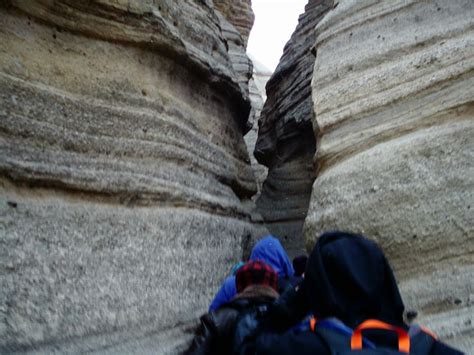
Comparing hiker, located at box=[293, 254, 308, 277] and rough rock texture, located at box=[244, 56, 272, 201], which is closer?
hiker, located at box=[293, 254, 308, 277]

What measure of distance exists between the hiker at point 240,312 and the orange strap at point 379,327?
709 mm

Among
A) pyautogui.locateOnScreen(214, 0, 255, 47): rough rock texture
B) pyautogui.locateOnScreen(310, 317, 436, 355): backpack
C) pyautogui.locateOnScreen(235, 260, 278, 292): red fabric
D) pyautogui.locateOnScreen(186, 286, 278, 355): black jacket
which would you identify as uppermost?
pyautogui.locateOnScreen(214, 0, 255, 47): rough rock texture

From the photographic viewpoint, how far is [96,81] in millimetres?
4141

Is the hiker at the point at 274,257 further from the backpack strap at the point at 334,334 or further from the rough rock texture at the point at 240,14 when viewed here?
the rough rock texture at the point at 240,14

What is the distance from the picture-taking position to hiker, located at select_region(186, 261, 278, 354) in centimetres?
253

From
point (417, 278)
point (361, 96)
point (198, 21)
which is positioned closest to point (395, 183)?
point (417, 278)

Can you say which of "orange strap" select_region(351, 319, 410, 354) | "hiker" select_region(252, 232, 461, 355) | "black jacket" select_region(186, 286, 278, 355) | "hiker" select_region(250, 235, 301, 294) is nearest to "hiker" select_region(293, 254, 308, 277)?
"hiker" select_region(250, 235, 301, 294)

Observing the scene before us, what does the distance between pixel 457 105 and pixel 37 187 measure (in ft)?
9.85

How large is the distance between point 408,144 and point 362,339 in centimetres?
234

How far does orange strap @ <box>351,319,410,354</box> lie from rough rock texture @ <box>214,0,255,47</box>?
10127mm

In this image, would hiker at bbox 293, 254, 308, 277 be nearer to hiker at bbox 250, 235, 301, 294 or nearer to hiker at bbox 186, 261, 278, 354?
hiker at bbox 250, 235, 301, 294

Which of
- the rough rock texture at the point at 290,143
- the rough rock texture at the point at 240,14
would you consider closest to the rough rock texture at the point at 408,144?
the rough rock texture at the point at 290,143

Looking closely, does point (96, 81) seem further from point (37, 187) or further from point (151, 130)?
point (37, 187)

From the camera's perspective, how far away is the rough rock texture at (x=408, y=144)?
318cm
